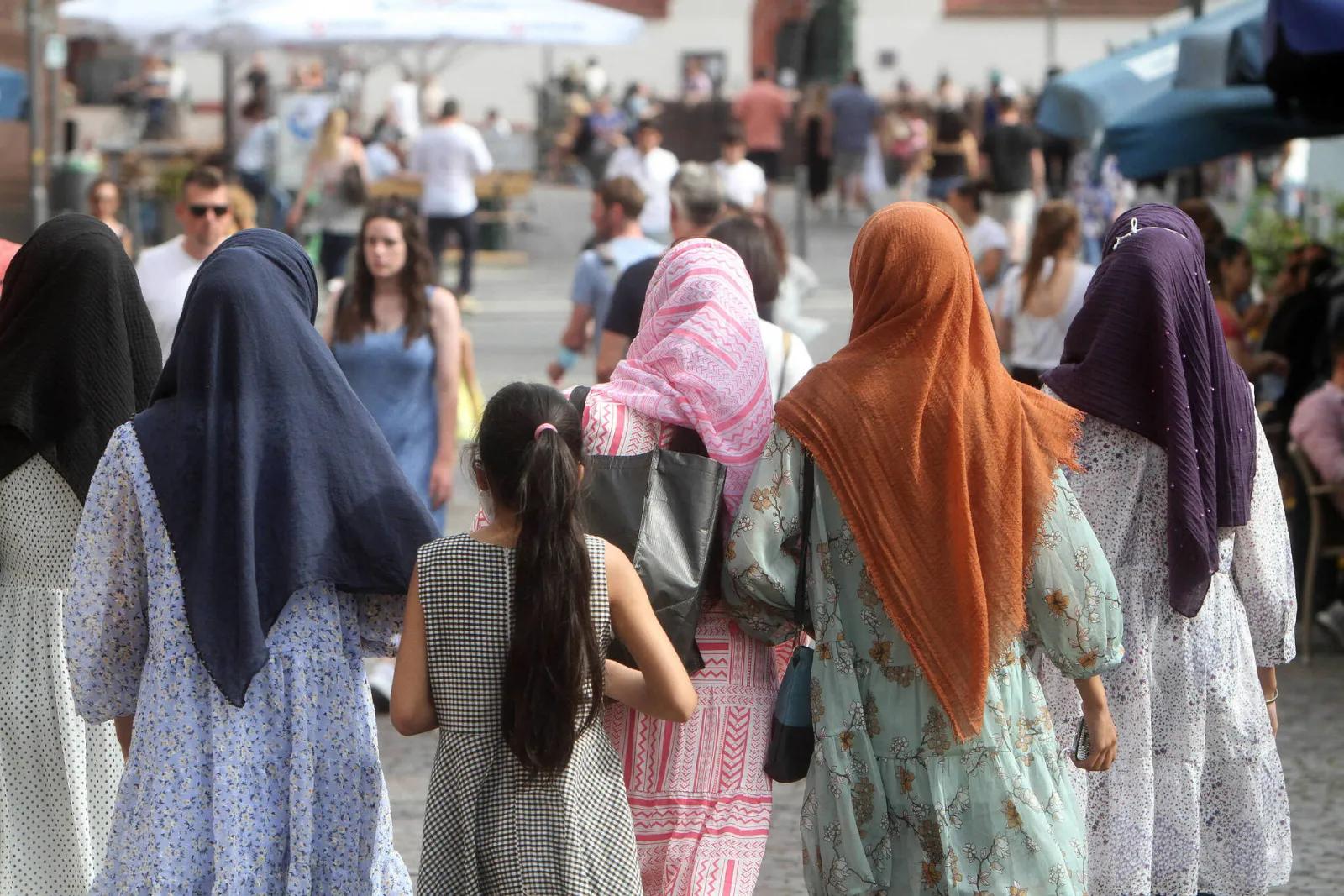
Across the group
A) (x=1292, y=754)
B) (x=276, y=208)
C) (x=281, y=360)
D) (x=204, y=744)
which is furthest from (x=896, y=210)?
(x=276, y=208)

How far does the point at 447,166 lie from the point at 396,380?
36.7 ft

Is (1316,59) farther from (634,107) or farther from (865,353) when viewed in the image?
(634,107)

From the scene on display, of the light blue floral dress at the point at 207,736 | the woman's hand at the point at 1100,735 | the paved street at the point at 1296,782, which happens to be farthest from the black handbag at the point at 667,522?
the paved street at the point at 1296,782

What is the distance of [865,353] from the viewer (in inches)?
144

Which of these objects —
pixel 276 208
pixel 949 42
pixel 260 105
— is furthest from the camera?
pixel 949 42

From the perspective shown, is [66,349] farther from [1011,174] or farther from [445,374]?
[1011,174]

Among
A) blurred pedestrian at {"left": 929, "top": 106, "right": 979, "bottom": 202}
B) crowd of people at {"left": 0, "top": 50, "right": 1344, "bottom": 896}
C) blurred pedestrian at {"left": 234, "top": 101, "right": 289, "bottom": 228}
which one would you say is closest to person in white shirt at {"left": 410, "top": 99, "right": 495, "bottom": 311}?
blurred pedestrian at {"left": 234, "top": 101, "right": 289, "bottom": 228}

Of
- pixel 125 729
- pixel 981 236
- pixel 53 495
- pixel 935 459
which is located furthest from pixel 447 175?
pixel 935 459

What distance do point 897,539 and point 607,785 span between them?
0.67m

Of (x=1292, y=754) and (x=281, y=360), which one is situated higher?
(x=281, y=360)

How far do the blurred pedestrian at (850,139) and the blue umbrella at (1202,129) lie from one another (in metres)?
18.5

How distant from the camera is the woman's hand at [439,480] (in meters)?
7.30

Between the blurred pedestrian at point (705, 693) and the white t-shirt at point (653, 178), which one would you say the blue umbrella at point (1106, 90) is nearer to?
the white t-shirt at point (653, 178)

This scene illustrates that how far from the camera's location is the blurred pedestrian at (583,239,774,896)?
385 centimetres
